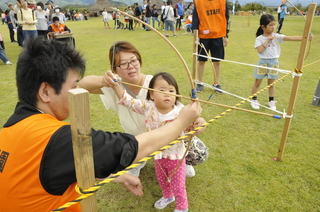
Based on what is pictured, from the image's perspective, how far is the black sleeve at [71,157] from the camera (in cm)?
95

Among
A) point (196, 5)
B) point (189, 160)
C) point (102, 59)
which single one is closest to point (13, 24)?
Result: point (102, 59)

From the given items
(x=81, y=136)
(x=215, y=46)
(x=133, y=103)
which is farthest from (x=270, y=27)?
(x=81, y=136)

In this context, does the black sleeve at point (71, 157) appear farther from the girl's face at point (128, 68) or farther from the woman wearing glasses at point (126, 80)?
the girl's face at point (128, 68)

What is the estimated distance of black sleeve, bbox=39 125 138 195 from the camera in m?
0.95

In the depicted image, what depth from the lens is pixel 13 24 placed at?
1135 centimetres

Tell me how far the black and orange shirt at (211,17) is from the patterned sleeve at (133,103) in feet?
10.0

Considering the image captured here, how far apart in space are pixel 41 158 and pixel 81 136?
25cm

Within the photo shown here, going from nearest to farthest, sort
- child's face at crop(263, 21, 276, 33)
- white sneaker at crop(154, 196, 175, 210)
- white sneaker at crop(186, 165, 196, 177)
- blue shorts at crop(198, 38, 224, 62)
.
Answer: white sneaker at crop(154, 196, 175, 210), white sneaker at crop(186, 165, 196, 177), child's face at crop(263, 21, 276, 33), blue shorts at crop(198, 38, 224, 62)

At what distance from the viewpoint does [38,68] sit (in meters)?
1.12

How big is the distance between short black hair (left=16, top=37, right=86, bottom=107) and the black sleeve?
30cm

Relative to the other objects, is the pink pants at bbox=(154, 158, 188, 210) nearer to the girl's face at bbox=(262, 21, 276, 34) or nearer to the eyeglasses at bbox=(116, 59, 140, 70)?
the eyeglasses at bbox=(116, 59, 140, 70)

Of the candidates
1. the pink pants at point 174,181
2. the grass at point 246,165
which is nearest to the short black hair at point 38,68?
the pink pants at point 174,181

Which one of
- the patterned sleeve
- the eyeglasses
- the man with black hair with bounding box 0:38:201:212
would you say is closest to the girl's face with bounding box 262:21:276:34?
the eyeglasses

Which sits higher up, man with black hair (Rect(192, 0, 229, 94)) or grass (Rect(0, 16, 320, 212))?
man with black hair (Rect(192, 0, 229, 94))
